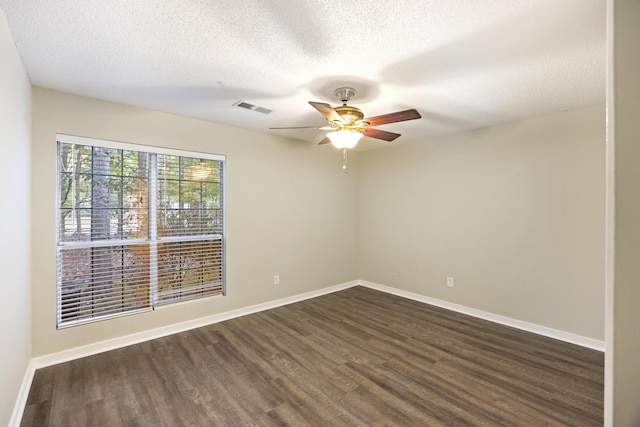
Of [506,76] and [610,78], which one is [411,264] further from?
[610,78]

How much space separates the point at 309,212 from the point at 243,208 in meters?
1.12

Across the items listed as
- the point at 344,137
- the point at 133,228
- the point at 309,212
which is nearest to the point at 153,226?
the point at 133,228

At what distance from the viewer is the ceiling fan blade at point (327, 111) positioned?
2297 mm

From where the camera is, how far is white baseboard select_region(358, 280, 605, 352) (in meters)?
3.09

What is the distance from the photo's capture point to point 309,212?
4.69 metres

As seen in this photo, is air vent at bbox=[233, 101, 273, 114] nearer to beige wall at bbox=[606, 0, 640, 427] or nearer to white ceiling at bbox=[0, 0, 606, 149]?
white ceiling at bbox=[0, 0, 606, 149]

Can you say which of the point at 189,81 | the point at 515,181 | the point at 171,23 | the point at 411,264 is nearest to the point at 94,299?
the point at 189,81

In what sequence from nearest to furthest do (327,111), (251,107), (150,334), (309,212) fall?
(327,111) → (251,107) → (150,334) → (309,212)

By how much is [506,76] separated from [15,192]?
3644 mm

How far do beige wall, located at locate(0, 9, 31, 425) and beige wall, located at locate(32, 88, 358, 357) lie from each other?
0.79ft

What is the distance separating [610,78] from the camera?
50.3 inches

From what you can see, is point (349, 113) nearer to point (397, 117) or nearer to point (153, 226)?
point (397, 117)

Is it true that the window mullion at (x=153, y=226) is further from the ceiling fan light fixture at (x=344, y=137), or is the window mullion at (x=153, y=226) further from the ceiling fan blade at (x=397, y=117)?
the ceiling fan blade at (x=397, y=117)

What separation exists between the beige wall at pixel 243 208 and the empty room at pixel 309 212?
0.03m
